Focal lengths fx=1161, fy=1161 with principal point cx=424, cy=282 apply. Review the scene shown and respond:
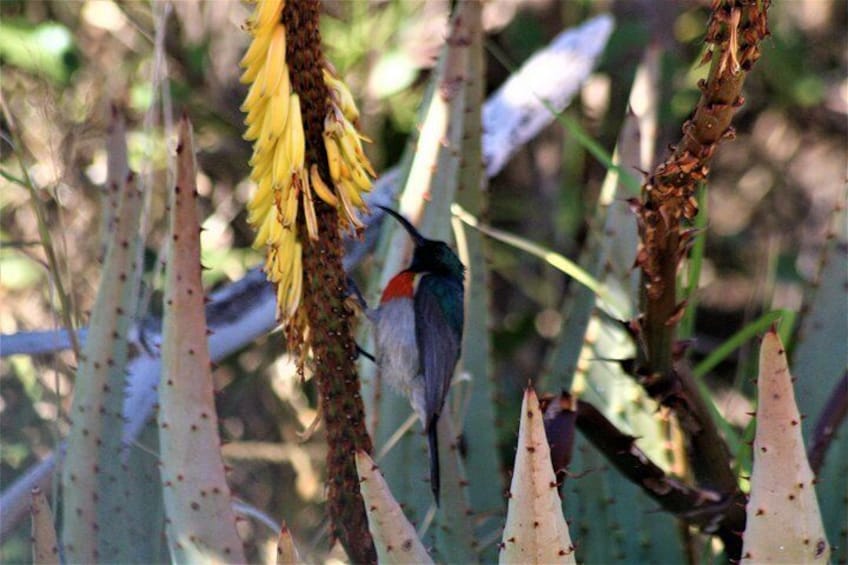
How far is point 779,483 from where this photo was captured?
113 centimetres

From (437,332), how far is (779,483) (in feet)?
3.18

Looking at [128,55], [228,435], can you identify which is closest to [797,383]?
[228,435]

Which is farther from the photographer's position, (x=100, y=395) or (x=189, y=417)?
(x=100, y=395)

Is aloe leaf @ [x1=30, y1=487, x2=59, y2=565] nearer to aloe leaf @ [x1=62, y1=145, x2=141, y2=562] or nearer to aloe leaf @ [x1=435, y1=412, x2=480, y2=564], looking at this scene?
aloe leaf @ [x1=62, y1=145, x2=141, y2=562]

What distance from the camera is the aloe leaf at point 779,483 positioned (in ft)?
3.56

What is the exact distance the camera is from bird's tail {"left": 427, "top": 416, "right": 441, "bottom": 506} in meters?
1.63

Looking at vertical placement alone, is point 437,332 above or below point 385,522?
above

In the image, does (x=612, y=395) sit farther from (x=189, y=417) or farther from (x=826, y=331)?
(x=189, y=417)

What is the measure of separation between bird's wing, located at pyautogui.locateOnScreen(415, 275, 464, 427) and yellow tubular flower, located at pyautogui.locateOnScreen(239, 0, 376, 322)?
48 cm

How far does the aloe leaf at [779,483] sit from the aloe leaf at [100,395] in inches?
34.2

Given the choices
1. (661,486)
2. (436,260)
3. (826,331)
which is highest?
(436,260)

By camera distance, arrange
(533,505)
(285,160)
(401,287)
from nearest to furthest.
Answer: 1. (533,505)
2. (285,160)
3. (401,287)

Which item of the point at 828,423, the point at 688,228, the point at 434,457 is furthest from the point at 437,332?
the point at 688,228

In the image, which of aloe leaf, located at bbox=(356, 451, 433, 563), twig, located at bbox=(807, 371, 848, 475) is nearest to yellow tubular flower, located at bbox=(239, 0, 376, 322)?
aloe leaf, located at bbox=(356, 451, 433, 563)
